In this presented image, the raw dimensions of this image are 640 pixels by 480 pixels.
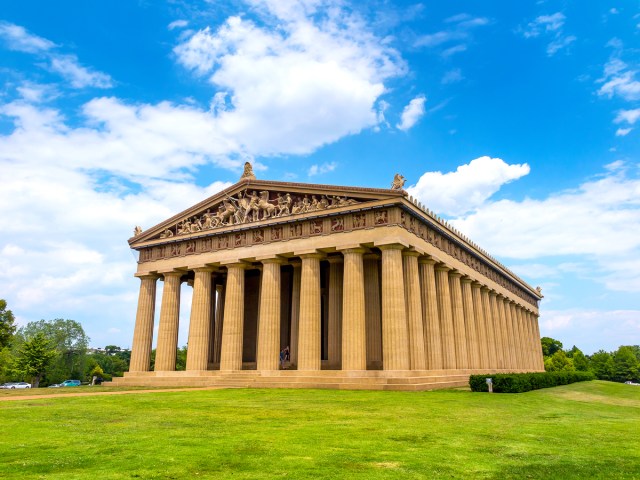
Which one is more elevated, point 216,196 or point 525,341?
point 216,196

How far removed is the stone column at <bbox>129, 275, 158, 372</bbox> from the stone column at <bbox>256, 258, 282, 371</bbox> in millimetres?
14231

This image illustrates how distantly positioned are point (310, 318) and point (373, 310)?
629 centimetres

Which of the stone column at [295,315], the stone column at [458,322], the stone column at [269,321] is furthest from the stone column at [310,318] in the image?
the stone column at [458,322]

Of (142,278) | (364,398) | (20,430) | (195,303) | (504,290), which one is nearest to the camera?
(20,430)

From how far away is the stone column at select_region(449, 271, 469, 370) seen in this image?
46125 millimetres

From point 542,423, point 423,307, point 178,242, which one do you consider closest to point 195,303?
point 178,242

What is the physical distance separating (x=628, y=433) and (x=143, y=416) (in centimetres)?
1701

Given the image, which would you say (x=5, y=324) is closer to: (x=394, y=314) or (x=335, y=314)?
(x=335, y=314)

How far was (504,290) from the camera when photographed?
220 ft

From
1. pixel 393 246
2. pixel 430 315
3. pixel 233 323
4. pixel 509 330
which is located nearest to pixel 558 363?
pixel 509 330

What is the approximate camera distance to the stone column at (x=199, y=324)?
1780 inches

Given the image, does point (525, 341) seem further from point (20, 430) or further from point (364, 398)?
point (20, 430)

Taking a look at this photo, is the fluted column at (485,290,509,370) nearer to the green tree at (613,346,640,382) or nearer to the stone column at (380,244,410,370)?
the stone column at (380,244,410,370)

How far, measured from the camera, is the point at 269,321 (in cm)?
4212
